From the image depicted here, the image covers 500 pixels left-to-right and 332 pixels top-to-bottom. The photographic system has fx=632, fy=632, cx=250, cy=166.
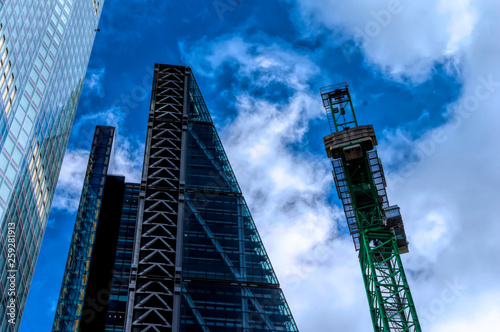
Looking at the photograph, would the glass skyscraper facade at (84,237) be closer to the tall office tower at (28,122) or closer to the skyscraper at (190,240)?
the skyscraper at (190,240)

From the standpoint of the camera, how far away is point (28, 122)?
67.6 m

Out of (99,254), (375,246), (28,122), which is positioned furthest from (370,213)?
(99,254)

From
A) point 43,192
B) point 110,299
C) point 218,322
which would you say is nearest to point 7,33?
point 43,192

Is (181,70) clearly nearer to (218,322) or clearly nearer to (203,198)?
(203,198)

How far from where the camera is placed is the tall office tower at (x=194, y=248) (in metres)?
56.8

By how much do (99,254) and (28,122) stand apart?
51.5m

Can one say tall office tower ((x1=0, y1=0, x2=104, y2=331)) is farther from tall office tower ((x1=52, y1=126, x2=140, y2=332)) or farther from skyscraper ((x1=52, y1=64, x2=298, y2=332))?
tall office tower ((x1=52, y1=126, x2=140, y2=332))

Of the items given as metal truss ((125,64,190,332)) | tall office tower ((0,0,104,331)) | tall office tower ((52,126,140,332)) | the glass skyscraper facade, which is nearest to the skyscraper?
metal truss ((125,64,190,332))

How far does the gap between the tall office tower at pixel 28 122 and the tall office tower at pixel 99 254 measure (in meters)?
22.8

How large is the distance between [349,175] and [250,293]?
1569 cm

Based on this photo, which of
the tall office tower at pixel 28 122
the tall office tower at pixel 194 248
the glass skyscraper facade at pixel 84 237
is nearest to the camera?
the tall office tower at pixel 194 248

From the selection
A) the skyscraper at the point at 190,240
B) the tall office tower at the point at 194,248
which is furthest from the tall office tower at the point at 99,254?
the tall office tower at the point at 194,248

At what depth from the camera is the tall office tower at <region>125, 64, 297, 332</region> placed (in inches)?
2237

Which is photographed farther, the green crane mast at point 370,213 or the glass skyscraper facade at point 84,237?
the glass skyscraper facade at point 84,237
